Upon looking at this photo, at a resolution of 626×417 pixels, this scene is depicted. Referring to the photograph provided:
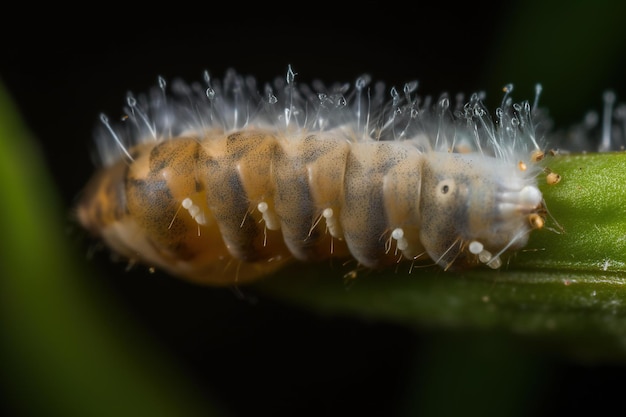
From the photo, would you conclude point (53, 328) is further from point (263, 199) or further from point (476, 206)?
point (476, 206)

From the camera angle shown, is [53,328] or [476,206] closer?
[476,206]

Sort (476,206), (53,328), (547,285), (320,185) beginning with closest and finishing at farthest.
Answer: (476,206), (320,185), (547,285), (53,328)

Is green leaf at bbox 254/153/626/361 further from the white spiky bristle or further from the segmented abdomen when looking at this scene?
the segmented abdomen

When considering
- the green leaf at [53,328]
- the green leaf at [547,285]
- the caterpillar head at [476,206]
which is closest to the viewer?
the caterpillar head at [476,206]

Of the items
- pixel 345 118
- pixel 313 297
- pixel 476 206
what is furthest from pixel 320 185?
pixel 313 297

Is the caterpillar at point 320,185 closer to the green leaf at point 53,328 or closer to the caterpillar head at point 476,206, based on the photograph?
the caterpillar head at point 476,206

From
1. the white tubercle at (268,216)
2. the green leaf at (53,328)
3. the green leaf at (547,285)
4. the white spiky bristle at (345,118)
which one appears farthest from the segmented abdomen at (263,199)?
the green leaf at (53,328)
